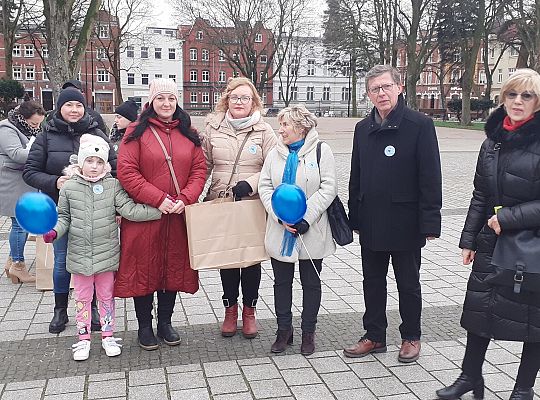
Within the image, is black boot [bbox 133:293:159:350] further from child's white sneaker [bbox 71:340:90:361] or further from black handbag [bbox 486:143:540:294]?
black handbag [bbox 486:143:540:294]

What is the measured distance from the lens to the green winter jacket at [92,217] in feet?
13.4

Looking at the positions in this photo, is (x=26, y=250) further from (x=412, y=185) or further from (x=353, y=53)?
(x=353, y=53)

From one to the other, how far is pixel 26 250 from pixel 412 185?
541cm

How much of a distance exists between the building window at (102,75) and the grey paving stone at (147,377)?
7376cm

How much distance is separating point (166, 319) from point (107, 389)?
879 millimetres

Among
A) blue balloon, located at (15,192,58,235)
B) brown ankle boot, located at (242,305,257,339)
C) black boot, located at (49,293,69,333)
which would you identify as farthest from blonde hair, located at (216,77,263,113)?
black boot, located at (49,293,69,333)

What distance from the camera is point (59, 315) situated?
4.80 meters

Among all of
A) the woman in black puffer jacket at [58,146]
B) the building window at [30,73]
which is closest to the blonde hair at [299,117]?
the woman in black puffer jacket at [58,146]

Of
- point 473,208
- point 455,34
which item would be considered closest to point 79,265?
point 473,208

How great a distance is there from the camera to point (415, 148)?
154 inches

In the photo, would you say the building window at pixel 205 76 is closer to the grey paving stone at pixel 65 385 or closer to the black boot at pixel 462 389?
the grey paving stone at pixel 65 385

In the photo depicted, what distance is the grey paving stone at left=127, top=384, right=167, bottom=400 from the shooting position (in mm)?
3661

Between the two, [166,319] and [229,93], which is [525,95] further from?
[166,319]

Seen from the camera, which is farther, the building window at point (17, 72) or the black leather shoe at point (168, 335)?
the building window at point (17, 72)
